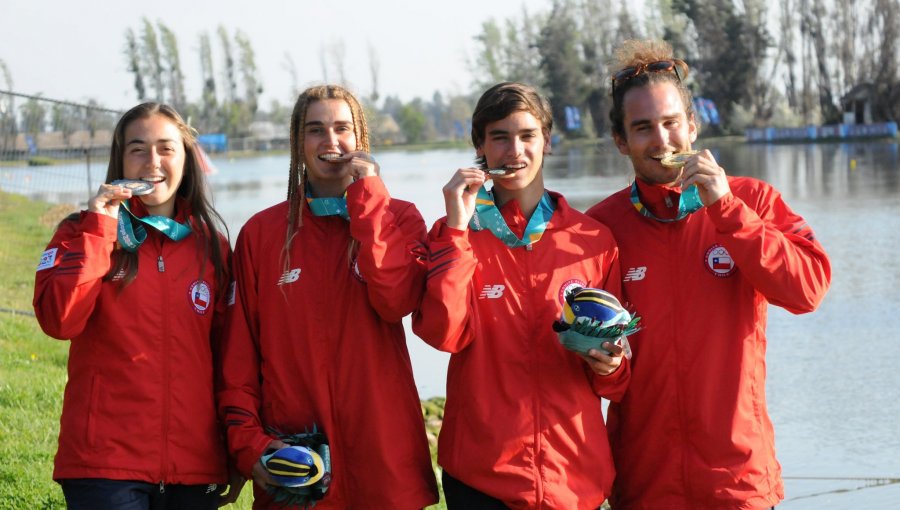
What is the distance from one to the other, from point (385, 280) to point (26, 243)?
17505 millimetres

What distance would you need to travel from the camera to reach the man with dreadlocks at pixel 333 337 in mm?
3865

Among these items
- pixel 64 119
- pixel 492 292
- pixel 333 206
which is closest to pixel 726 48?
pixel 64 119

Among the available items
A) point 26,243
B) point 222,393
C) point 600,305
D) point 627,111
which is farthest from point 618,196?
point 26,243

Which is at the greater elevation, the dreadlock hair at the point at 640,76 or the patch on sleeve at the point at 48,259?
the dreadlock hair at the point at 640,76

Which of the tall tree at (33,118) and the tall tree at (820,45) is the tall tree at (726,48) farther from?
the tall tree at (33,118)

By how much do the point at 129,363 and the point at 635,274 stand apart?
6.06 feet

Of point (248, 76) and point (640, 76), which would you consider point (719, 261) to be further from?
point (248, 76)

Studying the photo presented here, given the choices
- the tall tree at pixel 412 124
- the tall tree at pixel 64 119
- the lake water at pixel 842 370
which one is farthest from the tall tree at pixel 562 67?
the lake water at pixel 842 370

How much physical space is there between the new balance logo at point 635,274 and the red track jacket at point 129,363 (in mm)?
1562

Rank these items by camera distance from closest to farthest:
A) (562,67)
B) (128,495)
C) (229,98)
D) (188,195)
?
(128,495) < (188,195) < (562,67) < (229,98)

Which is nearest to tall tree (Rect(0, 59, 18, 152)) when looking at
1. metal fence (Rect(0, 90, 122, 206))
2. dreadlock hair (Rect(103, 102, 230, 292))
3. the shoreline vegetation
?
metal fence (Rect(0, 90, 122, 206))

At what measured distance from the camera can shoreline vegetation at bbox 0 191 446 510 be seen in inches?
230

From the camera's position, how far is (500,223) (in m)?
3.86

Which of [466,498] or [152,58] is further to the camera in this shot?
[152,58]
